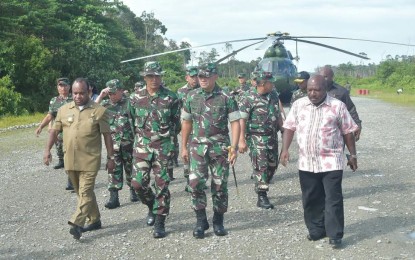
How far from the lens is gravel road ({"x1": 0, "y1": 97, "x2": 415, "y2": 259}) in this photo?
17.7 ft

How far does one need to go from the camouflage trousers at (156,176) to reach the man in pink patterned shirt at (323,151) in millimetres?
1487

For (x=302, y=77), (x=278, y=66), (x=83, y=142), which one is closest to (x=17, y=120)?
(x=278, y=66)

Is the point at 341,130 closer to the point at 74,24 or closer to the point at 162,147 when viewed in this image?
the point at 162,147

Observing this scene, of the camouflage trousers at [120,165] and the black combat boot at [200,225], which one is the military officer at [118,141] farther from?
the black combat boot at [200,225]

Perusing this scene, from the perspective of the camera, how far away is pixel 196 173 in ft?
19.0

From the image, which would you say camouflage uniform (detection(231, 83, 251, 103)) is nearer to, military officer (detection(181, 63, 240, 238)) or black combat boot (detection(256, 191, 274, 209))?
black combat boot (detection(256, 191, 274, 209))

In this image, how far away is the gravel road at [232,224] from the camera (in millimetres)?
5387

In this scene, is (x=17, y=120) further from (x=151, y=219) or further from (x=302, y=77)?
(x=151, y=219)

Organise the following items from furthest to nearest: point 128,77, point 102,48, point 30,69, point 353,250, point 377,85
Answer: point 377,85, point 128,77, point 102,48, point 30,69, point 353,250

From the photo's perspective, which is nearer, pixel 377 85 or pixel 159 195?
pixel 159 195

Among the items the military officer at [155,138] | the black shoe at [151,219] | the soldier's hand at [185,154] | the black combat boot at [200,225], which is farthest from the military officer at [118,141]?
the black combat boot at [200,225]

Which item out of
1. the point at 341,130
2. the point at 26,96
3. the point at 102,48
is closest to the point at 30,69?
the point at 26,96

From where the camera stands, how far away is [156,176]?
5949 mm

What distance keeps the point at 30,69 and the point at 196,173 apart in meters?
22.7
